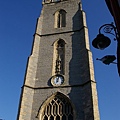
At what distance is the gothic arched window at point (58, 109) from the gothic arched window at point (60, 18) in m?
9.16

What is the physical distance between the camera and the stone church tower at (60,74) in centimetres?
1416

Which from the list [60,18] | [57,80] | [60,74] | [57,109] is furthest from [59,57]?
[60,18]

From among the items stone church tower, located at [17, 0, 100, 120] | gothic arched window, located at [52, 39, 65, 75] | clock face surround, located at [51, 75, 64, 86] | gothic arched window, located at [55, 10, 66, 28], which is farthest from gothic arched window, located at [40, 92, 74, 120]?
gothic arched window, located at [55, 10, 66, 28]

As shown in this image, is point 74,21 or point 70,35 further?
point 74,21

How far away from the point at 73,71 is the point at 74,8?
30.6 feet

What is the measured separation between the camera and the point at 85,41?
1789 centimetres

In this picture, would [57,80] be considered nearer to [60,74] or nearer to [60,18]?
[60,74]

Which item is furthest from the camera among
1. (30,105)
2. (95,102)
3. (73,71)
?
(73,71)

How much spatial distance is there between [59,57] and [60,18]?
6.32m

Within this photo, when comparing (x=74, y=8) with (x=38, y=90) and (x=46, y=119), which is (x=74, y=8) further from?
(x=46, y=119)

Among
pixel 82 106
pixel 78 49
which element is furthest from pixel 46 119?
pixel 78 49

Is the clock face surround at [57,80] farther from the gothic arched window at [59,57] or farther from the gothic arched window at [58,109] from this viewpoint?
the gothic arched window at [58,109]

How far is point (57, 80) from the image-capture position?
1617 centimetres

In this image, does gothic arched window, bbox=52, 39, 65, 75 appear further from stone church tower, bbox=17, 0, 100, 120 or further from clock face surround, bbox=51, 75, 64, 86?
clock face surround, bbox=51, 75, 64, 86
